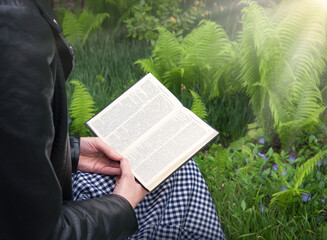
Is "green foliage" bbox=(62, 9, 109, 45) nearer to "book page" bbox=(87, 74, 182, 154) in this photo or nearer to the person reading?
"book page" bbox=(87, 74, 182, 154)

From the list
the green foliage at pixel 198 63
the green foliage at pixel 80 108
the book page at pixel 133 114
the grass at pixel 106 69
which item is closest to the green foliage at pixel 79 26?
the grass at pixel 106 69

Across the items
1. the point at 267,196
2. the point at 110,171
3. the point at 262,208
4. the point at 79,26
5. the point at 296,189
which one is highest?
the point at 110,171

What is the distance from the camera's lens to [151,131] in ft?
4.42

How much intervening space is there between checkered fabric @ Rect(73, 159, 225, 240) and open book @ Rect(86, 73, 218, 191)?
8 centimetres

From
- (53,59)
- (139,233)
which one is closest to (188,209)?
(139,233)

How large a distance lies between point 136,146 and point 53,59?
0.53 meters

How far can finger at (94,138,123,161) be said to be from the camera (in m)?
1.28

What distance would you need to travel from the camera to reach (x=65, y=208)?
3.27 feet

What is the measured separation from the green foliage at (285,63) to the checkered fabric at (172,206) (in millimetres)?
1035

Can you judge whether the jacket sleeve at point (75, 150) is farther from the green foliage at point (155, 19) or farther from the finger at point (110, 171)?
the green foliage at point (155, 19)

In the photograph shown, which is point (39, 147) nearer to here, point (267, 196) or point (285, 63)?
point (267, 196)

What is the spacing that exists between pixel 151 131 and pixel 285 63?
1.28 metres

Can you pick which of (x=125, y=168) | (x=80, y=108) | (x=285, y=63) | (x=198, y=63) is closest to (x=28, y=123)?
(x=125, y=168)

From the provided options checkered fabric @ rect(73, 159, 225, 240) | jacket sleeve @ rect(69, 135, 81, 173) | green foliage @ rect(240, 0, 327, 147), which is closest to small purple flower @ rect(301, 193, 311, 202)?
green foliage @ rect(240, 0, 327, 147)
